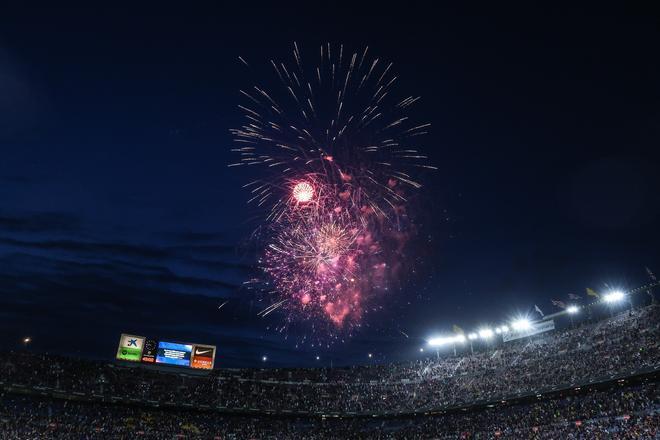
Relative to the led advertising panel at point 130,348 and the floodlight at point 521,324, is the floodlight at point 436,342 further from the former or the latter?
the led advertising panel at point 130,348

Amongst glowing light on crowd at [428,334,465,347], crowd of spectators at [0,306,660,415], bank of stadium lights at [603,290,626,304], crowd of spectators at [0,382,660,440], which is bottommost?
crowd of spectators at [0,382,660,440]

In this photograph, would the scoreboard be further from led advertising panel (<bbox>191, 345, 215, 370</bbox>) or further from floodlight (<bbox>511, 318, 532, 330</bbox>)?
floodlight (<bbox>511, 318, 532, 330</bbox>)

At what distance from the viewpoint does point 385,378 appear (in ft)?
227

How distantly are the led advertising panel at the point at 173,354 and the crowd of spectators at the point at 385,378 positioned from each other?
8705mm

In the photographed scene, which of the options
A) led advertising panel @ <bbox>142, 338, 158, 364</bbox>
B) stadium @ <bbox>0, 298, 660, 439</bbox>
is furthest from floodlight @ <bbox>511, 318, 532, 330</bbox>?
led advertising panel @ <bbox>142, 338, 158, 364</bbox>

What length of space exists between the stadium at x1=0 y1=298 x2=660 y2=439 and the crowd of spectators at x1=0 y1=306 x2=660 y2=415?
16 centimetres

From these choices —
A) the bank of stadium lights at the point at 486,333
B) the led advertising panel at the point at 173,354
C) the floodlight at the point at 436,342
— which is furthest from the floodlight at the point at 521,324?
the led advertising panel at the point at 173,354

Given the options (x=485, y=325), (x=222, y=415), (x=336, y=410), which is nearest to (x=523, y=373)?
(x=485, y=325)

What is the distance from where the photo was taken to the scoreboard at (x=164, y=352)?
187ft

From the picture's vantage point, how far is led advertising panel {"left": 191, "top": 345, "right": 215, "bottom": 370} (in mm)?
59513

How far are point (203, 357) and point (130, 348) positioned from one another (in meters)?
8.51

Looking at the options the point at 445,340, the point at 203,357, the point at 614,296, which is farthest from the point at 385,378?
the point at 614,296

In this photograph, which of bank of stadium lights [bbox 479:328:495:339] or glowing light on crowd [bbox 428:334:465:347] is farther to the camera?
glowing light on crowd [bbox 428:334:465:347]

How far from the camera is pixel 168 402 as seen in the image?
209 ft
